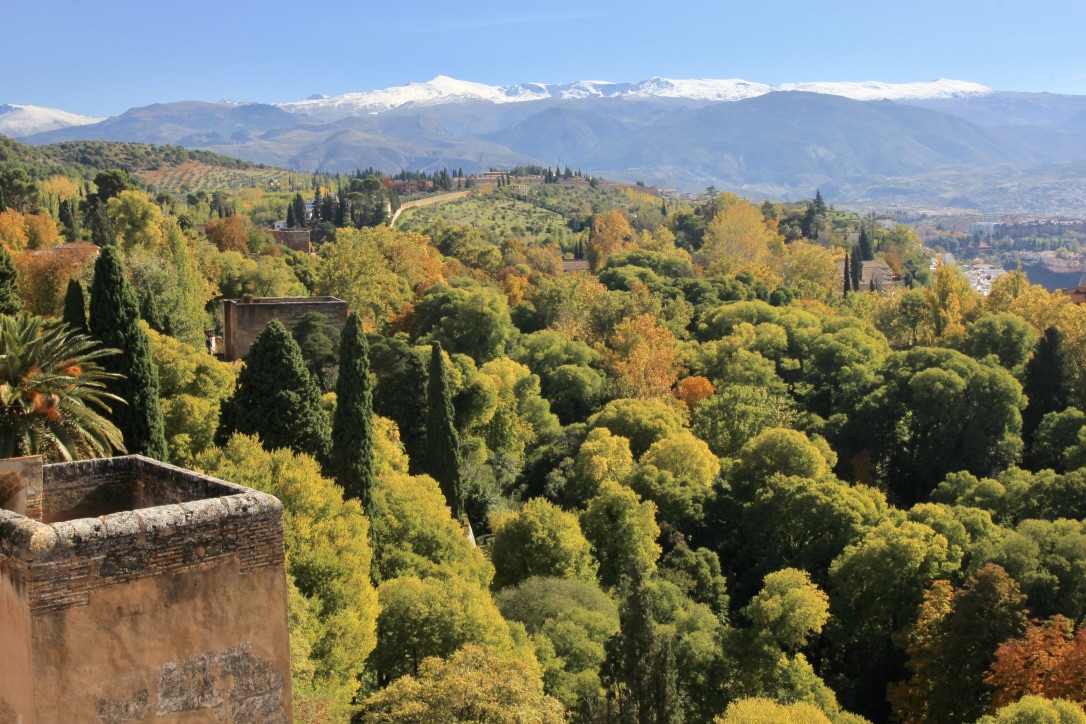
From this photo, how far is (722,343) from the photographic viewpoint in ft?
199

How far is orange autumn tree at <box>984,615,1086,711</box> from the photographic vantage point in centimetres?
2632

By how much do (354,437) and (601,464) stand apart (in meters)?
15.4

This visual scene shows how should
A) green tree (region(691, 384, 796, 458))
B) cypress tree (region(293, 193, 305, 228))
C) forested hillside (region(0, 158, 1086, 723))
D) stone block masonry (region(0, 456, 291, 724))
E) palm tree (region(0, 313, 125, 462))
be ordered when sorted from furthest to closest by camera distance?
cypress tree (region(293, 193, 305, 228)), green tree (region(691, 384, 796, 458)), forested hillside (region(0, 158, 1086, 723)), palm tree (region(0, 313, 125, 462)), stone block masonry (region(0, 456, 291, 724))

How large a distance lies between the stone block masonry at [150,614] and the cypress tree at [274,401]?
19.2m

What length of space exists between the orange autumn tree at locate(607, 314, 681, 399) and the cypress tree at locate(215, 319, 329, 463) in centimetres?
2707

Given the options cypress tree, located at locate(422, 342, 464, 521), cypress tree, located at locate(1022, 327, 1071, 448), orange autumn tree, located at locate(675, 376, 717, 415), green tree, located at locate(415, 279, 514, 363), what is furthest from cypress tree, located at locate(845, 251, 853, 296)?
cypress tree, located at locate(422, 342, 464, 521)

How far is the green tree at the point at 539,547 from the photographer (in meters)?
32.9

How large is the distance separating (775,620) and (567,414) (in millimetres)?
24301

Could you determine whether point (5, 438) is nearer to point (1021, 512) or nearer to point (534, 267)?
point (1021, 512)

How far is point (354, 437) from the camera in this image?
2834 centimetres

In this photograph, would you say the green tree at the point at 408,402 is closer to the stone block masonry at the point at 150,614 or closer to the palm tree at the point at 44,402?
the palm tree at the point at 44,402

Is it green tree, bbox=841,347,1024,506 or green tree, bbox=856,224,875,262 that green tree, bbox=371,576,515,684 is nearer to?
green tree, bbox=841,347,1024,506

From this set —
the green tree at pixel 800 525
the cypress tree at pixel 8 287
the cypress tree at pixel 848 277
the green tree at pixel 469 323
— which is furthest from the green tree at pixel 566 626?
the cypress tree at pixel 848 277

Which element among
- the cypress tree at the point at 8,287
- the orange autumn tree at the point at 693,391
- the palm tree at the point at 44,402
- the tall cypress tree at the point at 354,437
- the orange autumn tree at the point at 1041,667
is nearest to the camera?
the palm tree at the point at 44,402
